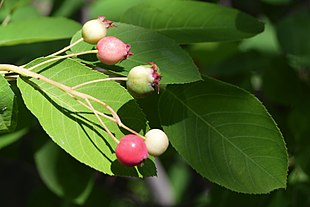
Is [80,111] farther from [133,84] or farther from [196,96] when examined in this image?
[196,96]

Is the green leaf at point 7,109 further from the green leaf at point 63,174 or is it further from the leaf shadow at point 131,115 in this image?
the green leaf at point 63,174

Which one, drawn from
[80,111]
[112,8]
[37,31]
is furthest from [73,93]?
[112,8]

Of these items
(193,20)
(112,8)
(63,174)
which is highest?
(193,20)

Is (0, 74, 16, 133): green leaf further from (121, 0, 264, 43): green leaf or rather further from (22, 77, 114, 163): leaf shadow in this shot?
(121, 0, 264, 43): green leaf

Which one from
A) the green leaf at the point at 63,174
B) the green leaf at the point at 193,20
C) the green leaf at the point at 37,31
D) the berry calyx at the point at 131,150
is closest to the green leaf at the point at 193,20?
the green leaf at the point at 193,20

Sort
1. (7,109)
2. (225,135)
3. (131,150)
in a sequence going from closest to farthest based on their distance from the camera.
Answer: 1. (131,150)
2. (7,109)
3. (225,135)

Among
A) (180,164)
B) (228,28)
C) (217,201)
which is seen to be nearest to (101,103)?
(228,28)
